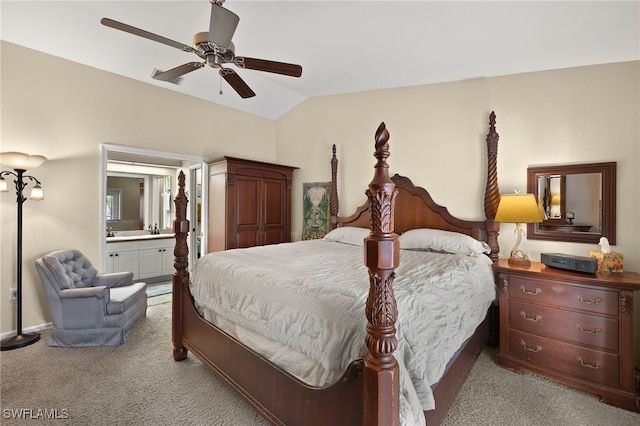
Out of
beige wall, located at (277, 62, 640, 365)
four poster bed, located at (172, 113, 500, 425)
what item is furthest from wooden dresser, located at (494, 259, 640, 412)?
beige wall, located at (277, 62, 640, 365)

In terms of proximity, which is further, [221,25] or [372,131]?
[372,131]

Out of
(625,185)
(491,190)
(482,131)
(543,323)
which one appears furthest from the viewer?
(482,131)

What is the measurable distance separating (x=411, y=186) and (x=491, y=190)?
3.01 feet

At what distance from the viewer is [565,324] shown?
2.22 meters

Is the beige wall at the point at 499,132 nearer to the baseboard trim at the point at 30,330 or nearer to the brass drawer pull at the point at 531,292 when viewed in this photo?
the brass drawer pull at the point at 531,292

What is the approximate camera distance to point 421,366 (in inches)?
51.4

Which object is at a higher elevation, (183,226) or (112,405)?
(183,226)

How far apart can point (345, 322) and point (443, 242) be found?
2011mm

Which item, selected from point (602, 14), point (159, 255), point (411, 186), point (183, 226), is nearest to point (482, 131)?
point (411, 186)

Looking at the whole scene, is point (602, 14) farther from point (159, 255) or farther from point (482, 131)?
point (159, 255)

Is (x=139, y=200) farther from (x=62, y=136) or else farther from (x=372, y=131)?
(x=372, y=131)

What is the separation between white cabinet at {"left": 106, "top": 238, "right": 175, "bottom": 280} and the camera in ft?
15.8

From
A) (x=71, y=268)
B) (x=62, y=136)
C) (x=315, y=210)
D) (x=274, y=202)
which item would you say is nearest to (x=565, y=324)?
(x=315, y=210)

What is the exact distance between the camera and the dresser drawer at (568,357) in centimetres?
206
